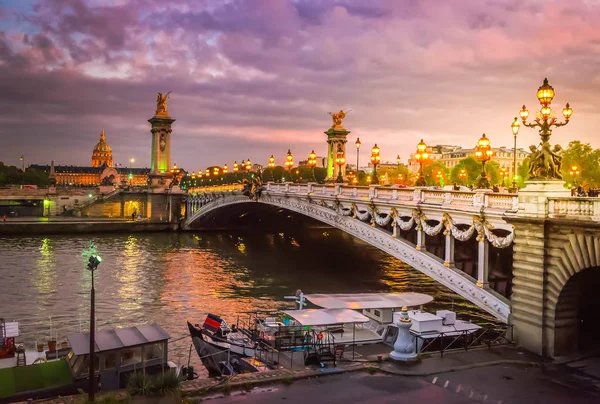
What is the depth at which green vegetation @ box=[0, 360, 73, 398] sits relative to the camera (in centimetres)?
1540

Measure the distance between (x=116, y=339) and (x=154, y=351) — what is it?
3.76 ft

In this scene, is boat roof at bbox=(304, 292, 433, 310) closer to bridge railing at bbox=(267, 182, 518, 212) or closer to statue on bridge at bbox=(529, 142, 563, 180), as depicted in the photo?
bridge railing at bbox=(267, 182, 518, 212)

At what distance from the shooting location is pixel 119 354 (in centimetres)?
1698

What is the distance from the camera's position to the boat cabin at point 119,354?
16453 mm

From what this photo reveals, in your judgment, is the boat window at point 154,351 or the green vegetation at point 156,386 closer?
the green vegetation at point 156,386

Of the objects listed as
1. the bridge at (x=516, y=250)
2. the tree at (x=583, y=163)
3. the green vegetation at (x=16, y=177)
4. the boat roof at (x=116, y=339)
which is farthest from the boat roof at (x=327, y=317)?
the green vegetation at (x=16, y=177)

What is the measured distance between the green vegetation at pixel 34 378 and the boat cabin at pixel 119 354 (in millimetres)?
281

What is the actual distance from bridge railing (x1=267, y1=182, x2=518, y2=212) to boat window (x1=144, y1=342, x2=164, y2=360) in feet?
42.3

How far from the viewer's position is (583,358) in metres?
19.3

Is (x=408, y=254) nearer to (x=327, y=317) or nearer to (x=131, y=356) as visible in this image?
(x=327, y=317)

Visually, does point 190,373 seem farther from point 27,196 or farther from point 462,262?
point 27,196

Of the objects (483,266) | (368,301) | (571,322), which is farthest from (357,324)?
(571,322)

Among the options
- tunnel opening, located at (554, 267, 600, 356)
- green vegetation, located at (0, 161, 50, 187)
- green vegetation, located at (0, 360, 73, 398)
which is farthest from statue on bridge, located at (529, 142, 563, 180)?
green vegetation, located at (0, 161, 50, 187)

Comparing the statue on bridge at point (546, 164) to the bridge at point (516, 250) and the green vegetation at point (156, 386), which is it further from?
the green vegetation at point (156, 386)
